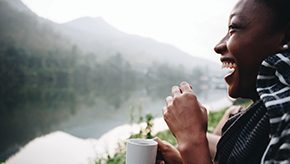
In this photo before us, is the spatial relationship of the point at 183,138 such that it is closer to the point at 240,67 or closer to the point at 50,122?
the point at 240,67

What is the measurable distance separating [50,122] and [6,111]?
2.11 m

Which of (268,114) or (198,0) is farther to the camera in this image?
(198,0)

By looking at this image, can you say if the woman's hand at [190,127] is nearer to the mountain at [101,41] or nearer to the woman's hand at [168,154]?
the woman's hand at [168,154]

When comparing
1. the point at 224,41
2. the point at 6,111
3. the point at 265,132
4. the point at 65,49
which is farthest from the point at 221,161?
the point at 65,49

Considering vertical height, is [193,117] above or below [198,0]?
below

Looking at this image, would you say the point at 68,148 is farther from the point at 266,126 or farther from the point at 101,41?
the point at 101,41

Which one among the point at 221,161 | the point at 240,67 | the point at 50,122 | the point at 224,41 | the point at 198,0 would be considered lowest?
the point at 50,122

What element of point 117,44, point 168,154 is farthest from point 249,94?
point 117,44

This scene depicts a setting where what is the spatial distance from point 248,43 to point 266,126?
1.08 feet

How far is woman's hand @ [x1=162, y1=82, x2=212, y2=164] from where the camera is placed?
711 mm

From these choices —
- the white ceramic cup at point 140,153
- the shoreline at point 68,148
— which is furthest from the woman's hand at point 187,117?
the shoreline at point 68,148

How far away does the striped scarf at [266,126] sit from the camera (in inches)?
18.6

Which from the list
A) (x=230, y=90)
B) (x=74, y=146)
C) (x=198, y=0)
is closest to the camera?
(x=230, y=90)

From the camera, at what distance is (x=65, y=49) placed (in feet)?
91.8
